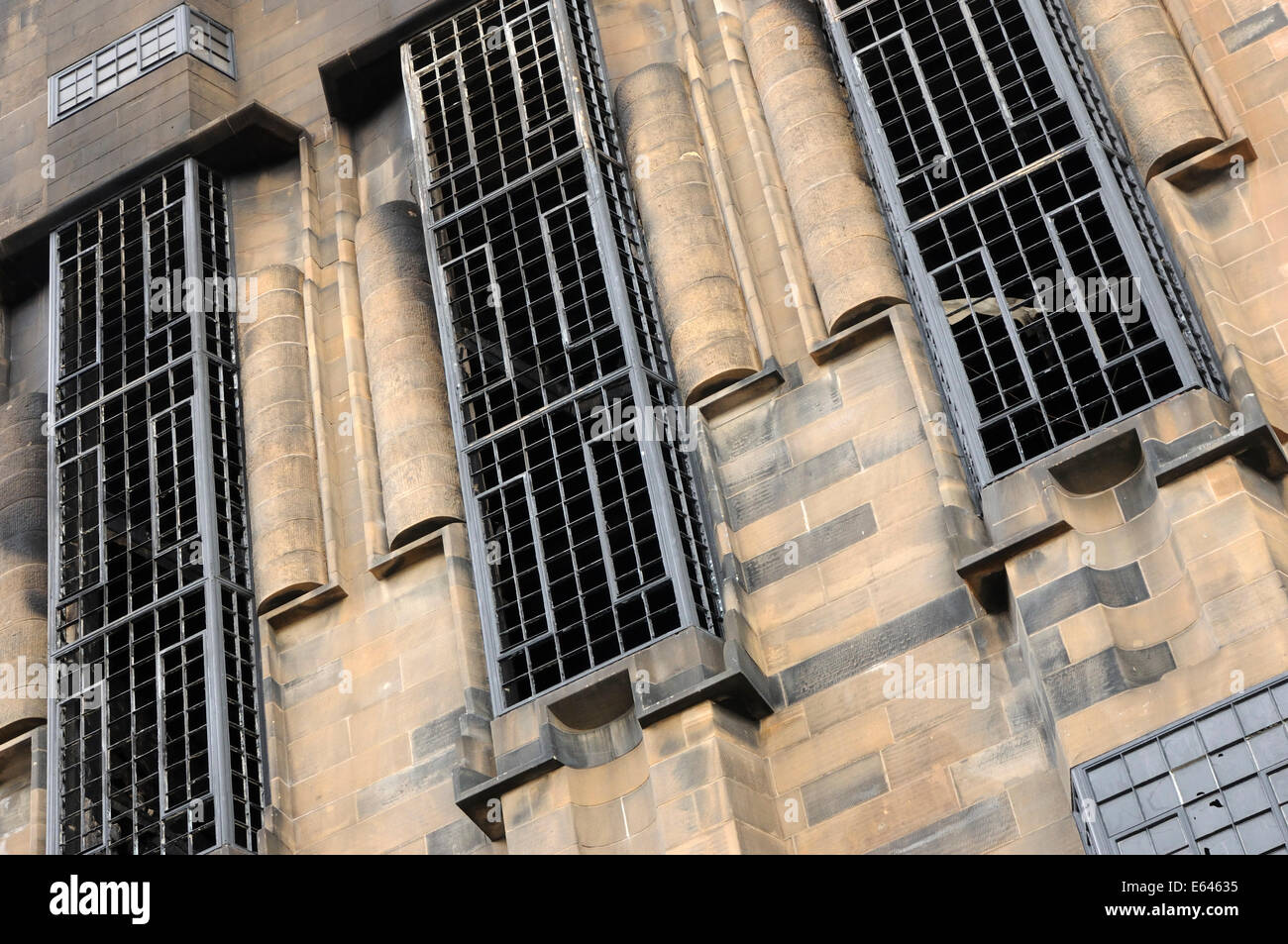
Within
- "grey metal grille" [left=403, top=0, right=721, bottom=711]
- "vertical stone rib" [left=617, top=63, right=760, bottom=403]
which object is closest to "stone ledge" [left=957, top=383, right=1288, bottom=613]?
"grey metal grille" [left=403, top=0, right=721, bottom=711]

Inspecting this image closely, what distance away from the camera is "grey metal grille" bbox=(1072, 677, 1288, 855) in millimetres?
25078

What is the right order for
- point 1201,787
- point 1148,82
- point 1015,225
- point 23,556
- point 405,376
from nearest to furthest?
1. point 1201,787
2. point 1015,225
3. point 1148,82
4. point 405,376
5. point 23,556

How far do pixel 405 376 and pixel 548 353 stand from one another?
10.7ft

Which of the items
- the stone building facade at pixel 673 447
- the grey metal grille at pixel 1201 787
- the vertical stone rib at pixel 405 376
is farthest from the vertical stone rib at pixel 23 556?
the grey metal grille at pixel 1201 787

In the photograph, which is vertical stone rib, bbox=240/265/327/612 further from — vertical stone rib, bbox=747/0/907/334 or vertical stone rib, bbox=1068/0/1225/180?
vertical stone rib, bbox=1068/0/1225/180

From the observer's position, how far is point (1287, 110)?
32.9m

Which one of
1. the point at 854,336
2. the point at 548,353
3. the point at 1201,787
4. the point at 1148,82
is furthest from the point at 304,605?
the point at 1201,787

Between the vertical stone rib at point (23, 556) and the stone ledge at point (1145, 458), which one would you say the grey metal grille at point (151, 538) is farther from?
the stone ledge at point (1145, 458)

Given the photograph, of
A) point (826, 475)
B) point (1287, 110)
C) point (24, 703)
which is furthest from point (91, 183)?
point (1287, 110)

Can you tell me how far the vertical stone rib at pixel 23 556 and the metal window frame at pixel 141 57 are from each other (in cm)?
691

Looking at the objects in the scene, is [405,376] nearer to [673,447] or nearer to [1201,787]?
[673,447]

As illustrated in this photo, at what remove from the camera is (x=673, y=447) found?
33.7m

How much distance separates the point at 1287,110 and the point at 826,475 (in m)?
8.50

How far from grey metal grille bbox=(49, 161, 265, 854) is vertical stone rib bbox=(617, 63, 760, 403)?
8.17 metres
